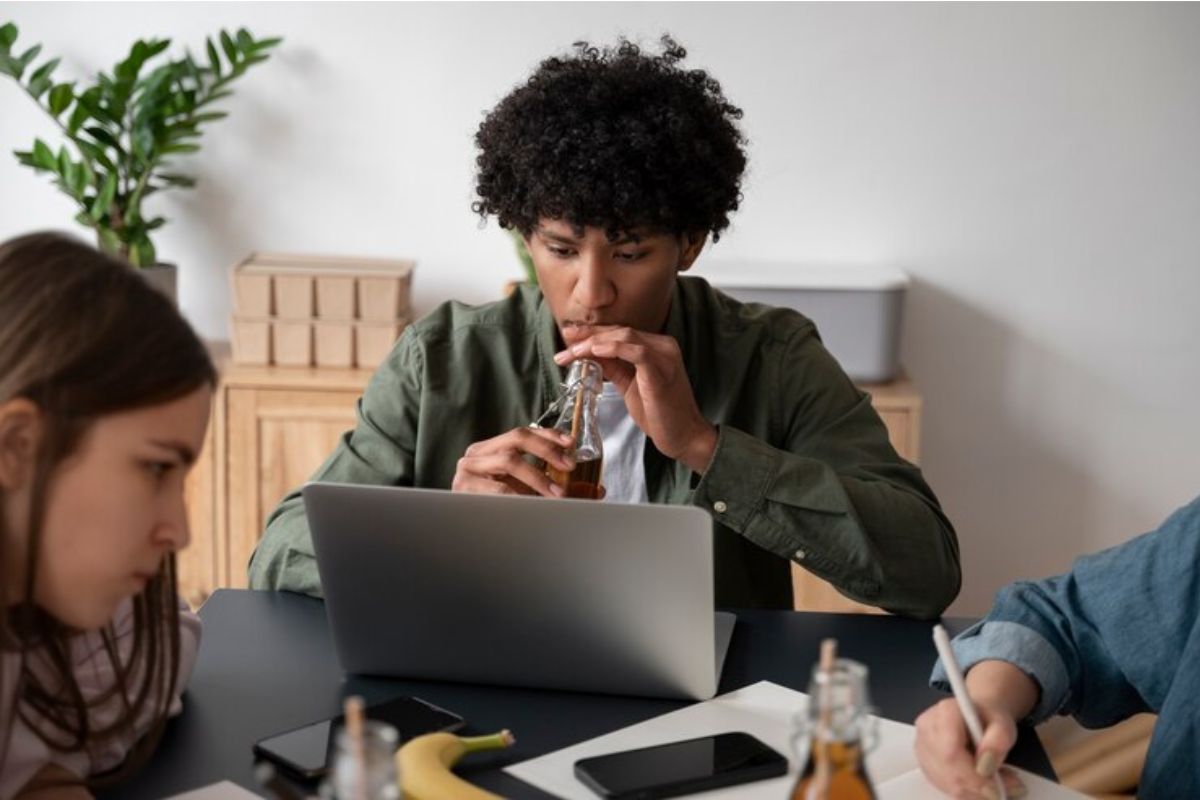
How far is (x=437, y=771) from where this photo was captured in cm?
131

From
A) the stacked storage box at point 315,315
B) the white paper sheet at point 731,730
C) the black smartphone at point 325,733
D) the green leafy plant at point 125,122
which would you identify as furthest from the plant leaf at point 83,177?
the white paper sheet at point 731,730

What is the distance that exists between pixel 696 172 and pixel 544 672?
748 millimetres

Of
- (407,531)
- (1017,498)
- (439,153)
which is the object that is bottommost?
(1017,498)

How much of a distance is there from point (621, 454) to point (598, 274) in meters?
0.27

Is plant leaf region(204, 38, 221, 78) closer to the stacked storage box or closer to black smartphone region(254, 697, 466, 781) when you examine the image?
the stacked storage box

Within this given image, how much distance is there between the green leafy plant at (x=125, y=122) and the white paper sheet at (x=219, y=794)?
7.17 feet

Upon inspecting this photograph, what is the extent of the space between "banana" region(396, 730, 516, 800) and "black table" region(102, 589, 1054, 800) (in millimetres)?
20

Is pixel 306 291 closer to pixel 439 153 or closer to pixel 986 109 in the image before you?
pixel 439 153

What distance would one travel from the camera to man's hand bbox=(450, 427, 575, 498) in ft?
5.61

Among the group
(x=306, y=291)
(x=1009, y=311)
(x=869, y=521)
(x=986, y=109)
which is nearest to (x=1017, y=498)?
(x=1009, y=311)

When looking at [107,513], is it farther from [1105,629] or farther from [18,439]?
[1105,629]

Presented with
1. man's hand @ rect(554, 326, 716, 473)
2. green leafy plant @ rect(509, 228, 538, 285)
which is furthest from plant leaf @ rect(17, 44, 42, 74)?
man's hand @ rect(554, 326, 716, 473)

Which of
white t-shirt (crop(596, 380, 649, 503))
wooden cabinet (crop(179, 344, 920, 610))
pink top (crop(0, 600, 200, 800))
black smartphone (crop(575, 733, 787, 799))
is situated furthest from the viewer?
wooden cabinet (crop(179, 344, 920, 610))

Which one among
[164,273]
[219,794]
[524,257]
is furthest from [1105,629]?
[164,273]
